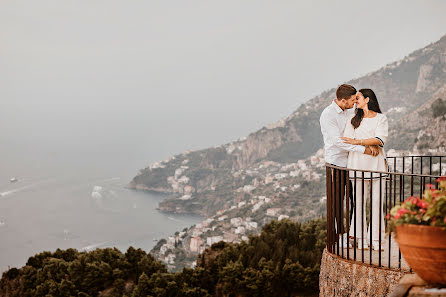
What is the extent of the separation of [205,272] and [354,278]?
10245mm

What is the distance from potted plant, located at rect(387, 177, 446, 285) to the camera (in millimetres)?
2066

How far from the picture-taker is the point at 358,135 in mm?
4160

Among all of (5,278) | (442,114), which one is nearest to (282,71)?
(442,114)

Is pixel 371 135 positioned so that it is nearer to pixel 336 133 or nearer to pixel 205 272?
pixel 336 133

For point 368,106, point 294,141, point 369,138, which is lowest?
point 294,141

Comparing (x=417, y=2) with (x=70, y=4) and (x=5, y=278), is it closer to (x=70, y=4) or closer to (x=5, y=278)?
(x=5, y=278)

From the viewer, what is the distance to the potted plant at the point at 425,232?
207 cm

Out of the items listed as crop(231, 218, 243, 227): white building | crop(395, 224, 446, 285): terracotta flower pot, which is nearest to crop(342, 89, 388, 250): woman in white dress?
crop(395, 224, 446, 285): terracotta flower pot

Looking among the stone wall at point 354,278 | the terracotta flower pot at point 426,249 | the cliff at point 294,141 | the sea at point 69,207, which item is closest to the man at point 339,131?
the stone wall at point 354,278

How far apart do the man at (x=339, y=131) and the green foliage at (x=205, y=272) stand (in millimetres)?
7648

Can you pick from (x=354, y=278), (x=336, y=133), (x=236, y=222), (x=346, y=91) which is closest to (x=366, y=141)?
(x=336, y=133)

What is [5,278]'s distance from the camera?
15.2 meters

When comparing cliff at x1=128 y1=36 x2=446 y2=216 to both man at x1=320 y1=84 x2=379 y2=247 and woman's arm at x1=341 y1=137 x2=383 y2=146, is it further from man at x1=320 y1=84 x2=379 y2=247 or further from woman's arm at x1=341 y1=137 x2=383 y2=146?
woman's arm at x1=341 y1=137 x2=383 y2=146

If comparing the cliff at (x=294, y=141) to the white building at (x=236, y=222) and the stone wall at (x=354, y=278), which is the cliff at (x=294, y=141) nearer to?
the white building at (x=236, y=222)
